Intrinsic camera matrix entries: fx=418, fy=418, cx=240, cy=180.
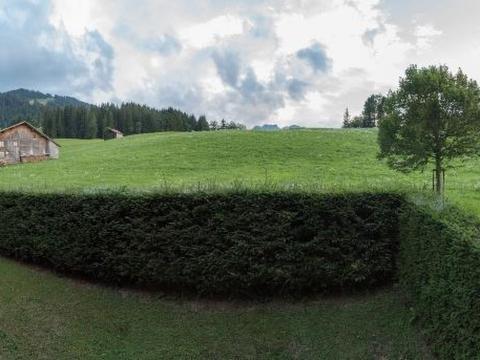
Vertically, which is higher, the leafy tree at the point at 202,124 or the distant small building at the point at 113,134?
the leafy tree at the point at 202,124

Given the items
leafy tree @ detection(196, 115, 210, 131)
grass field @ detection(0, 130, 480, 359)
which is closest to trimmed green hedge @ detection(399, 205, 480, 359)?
grass field @ detection(0, 130, 480, 359)

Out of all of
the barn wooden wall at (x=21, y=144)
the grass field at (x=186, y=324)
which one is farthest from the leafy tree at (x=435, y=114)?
the barn wooden wall at (x=21, y=144)

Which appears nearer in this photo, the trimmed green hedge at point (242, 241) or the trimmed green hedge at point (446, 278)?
the trimmed green hedge at point (446, 278)

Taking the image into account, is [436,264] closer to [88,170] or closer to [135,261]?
[135,261]

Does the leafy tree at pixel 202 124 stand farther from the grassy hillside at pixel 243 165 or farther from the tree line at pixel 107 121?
the grassy hillside at pixel 243 165

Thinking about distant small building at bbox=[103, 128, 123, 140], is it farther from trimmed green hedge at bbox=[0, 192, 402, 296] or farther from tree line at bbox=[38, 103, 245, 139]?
trimmed green hedge at bbox=[0, 192, 402, 296]

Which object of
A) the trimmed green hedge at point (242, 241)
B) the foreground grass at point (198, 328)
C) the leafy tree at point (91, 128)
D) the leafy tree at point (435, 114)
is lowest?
the foreground grass at point (198, 328)

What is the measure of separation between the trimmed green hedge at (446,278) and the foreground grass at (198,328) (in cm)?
91

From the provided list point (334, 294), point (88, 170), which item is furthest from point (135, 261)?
point (88, 170)

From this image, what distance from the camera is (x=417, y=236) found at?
826 cm

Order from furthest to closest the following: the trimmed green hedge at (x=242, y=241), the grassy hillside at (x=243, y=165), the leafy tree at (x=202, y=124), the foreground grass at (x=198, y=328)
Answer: the leafy tree at (x=202, y=124)
the grassy hillside at (x=243, y=165)
the trimmed green hedge at (x=242, y=241)
the foreground grass at (x=198, y=328)

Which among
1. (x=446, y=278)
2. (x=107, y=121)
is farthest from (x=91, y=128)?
(x=446, y=278)

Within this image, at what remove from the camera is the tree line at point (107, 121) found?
115750mm

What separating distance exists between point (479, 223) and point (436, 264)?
96 centimetres
